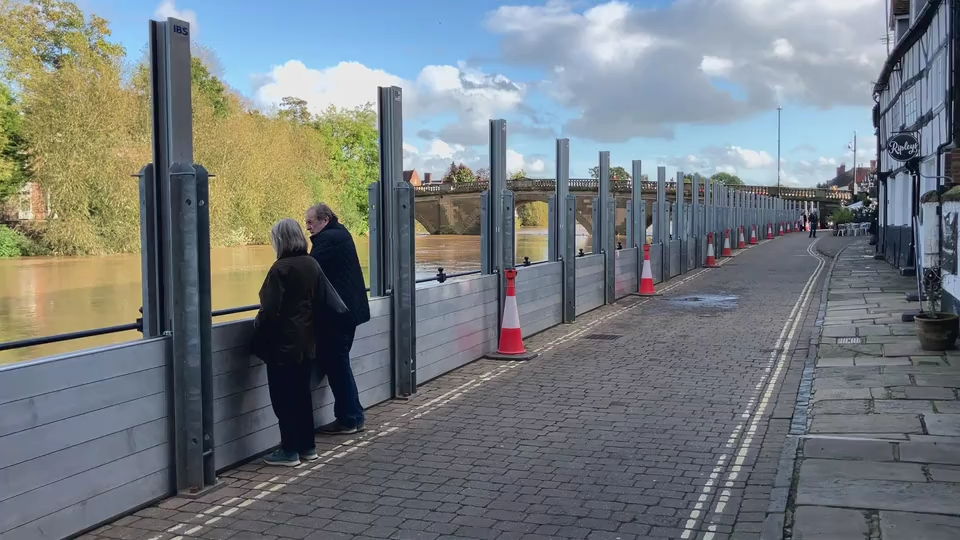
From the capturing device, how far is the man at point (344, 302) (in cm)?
608

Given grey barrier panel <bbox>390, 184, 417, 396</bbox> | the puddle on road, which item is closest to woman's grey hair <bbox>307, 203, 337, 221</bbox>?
grey barrier panel <bbox>390, 184, 417, 396</bbox>

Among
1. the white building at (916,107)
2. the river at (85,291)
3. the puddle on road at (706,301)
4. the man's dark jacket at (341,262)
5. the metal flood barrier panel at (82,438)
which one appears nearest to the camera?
the metal flood barrier panel at (82,438)

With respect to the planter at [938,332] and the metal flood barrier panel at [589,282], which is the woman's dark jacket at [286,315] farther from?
the metal flood barrier panel at [589,282]

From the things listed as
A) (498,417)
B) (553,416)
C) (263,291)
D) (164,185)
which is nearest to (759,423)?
(553,416)

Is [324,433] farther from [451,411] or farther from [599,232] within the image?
[599,232]

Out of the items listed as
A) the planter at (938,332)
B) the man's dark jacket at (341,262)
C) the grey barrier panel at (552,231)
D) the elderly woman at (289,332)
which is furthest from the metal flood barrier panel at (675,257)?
the elderly woman at (289,332)

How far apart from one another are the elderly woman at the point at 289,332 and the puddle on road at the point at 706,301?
10431 millimetres

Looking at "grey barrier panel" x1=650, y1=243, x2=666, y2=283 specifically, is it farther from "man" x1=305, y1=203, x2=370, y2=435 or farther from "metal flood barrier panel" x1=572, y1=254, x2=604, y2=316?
"man" x1=305, y1=203, x2=370, y2=435

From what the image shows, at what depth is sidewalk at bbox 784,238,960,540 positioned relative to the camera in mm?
4371

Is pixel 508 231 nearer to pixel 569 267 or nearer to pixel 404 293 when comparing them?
pixel 569 267

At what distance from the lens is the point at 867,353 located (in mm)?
9656

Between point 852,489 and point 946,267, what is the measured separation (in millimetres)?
7086

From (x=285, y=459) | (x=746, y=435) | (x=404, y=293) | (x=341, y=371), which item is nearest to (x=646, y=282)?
(x=404, y=293)

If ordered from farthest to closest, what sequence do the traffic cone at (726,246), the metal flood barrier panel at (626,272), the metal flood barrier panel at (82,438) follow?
the traffic cone at (726,246), the metal flood barrier panel at (626,272), the metal flood barrier panel at (82,438)
